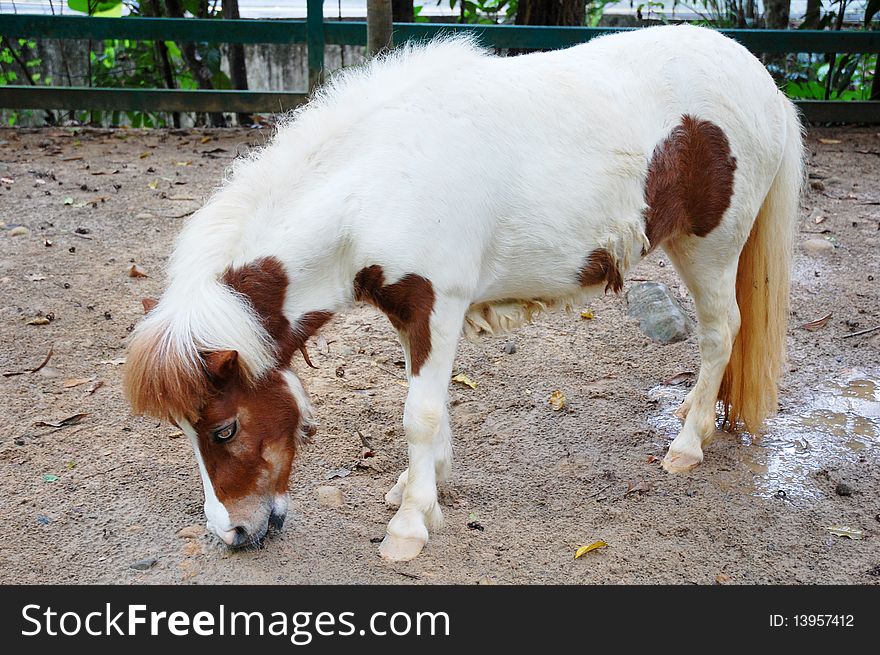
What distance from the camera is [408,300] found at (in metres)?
2.94

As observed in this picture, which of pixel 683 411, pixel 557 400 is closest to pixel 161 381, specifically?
pixel 557 400

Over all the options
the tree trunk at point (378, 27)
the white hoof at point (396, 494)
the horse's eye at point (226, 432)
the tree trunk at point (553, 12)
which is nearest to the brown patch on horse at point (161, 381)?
the horse's eye at point (226, 432)

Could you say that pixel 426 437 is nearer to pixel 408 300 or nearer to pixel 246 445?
pixel 408 300

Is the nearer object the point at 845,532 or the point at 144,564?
the point at 144,564

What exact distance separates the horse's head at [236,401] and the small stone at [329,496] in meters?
0.49

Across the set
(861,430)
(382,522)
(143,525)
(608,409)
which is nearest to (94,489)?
(143,525)

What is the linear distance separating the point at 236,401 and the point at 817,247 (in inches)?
186

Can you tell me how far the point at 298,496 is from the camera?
11.9 ft

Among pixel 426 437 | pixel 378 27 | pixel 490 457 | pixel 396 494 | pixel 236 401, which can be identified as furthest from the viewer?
pixel 378 27

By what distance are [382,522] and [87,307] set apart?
2686 millimetres

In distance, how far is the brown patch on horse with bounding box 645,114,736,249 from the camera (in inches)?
131

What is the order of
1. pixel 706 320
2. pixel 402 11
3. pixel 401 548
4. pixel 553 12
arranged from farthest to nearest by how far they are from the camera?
1. pixel 402 11
2. pixel 553 12
3. pixel 706 320
4. pixel 401 548

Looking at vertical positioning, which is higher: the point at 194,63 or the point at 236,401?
the point at 194,63

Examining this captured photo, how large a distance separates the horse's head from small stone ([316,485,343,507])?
0.49 m
